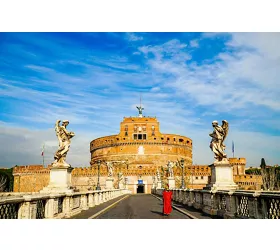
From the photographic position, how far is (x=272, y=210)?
646cm

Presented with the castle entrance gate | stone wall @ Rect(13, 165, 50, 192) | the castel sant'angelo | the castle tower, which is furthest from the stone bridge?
the castle tower

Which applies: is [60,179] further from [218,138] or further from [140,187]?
[140,187]

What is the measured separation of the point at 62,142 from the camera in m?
11.4

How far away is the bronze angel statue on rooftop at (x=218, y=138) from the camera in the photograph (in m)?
11.1

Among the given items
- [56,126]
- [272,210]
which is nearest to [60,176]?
[56,126]

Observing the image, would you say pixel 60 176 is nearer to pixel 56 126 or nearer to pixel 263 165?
pixel 56 126

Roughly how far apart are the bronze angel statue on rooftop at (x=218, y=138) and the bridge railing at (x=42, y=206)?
524 cm

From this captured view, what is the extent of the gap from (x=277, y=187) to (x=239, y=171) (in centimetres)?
1532

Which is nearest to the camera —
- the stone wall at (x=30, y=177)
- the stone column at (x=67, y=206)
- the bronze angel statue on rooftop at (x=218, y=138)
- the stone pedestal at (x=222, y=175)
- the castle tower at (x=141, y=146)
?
the stone column at (x=67, y=206)

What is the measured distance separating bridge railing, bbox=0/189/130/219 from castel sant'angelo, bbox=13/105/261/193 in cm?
4729

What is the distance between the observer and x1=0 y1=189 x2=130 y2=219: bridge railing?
20.9 feet

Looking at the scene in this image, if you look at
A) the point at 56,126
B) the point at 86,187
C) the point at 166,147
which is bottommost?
the point at 86,187

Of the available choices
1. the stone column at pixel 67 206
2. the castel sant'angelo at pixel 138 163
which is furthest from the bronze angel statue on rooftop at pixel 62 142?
the castel sant'angelo at pixel 138 163

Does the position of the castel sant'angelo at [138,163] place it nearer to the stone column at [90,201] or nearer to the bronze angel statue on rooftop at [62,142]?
the stone column at [90,201]
